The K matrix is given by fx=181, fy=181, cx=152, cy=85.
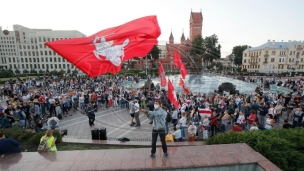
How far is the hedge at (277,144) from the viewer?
5.60 metres

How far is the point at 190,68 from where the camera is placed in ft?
150

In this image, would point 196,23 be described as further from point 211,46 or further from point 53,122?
point 53,122

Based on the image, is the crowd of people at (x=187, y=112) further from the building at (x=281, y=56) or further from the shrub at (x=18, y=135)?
the building at (x=281, y=56)

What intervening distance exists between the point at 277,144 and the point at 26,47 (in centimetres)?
10053

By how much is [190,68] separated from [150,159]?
4214 cm

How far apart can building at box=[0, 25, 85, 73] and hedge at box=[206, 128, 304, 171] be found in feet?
283

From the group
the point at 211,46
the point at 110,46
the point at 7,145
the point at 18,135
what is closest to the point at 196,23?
the point at 211,46

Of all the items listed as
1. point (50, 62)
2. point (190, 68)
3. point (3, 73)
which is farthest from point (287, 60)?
point (50, 62)

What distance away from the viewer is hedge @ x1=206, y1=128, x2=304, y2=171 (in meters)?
5.60

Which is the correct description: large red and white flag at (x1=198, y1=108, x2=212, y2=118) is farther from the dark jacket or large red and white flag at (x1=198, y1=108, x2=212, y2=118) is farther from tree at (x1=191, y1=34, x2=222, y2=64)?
tree at (x1=191, y1=34, x2=222, y2=64)

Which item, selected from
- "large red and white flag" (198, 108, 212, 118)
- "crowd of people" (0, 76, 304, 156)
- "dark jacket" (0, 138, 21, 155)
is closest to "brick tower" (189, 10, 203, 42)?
"crowd of people" (0, 76, 304, 156)

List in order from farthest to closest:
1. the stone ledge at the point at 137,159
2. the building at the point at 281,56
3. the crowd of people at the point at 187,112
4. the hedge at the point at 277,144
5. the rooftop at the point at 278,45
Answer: the rooftop at the point at 278,45
the building at the point at 281,56
the crowd of people at the point at 187,112
the hedge at the point at 277,144
the stone ledge at the point at 137,159

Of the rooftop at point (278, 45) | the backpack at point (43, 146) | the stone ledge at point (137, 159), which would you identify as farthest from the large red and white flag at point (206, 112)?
the rooftop at point (278, 45)

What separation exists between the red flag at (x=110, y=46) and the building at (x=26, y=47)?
84.5m
